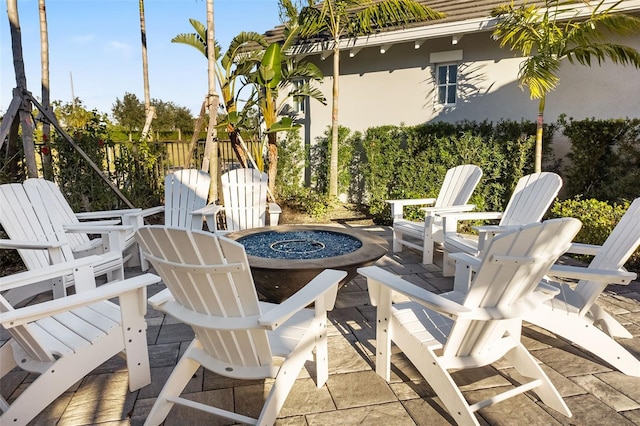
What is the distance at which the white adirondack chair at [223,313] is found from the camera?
5.48 ft

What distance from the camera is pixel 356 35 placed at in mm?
7664

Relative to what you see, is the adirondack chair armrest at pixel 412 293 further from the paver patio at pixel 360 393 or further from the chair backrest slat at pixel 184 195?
the chair backrest slat at pixel 184 195

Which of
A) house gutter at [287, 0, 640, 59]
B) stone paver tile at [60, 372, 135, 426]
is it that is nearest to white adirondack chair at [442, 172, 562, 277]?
stone paver tile at [60, 372, 135, 426]

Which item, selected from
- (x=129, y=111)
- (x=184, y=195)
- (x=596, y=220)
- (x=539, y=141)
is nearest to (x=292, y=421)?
(x=184, y=195)

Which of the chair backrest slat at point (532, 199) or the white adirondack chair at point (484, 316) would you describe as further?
the chair backrest slat at point (532, 199)

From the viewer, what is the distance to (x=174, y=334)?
2.99 meters

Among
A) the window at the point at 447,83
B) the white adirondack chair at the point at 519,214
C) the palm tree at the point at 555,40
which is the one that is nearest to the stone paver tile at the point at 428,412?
the white adirondack chair at the point at 519,214

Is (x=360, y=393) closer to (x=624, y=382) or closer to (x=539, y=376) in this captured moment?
(x=539, y=376)

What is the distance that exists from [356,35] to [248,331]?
7.21m

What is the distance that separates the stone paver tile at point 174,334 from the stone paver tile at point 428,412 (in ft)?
5.56

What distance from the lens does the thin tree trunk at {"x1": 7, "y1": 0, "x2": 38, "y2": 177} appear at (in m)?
4.65

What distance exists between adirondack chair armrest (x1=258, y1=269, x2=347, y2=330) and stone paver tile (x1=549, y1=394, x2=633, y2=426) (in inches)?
52.2

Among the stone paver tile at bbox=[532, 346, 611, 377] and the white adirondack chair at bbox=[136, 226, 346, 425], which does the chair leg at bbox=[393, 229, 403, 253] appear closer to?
the stone paver tile at bbox=[532, 346, 611, 377]

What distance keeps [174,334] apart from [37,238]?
1.61 metres
